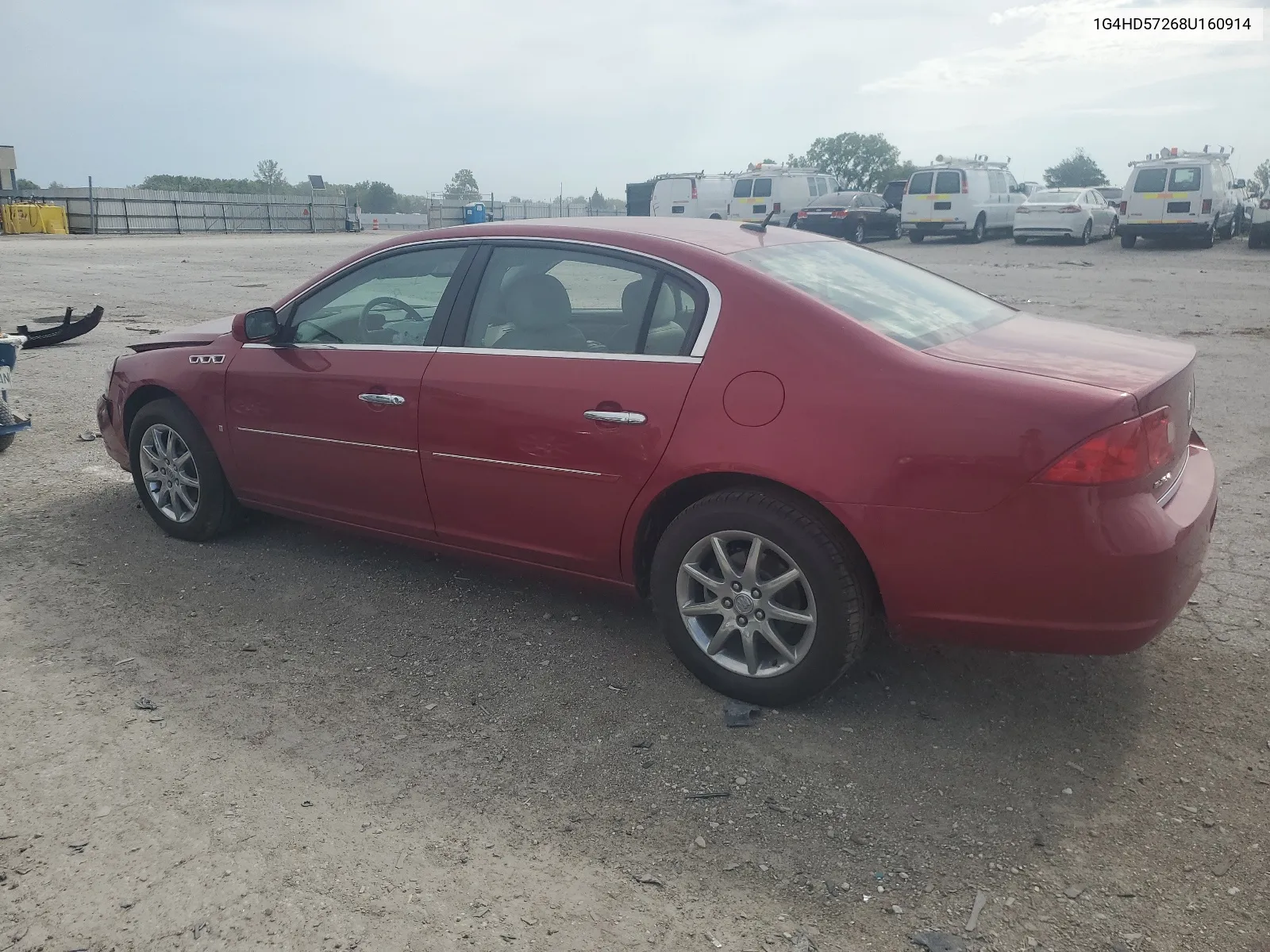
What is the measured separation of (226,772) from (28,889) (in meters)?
0.62

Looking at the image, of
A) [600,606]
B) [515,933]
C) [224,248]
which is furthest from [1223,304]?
[224,248]

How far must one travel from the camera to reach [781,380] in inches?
131

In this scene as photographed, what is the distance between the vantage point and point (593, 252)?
3947 millimetres

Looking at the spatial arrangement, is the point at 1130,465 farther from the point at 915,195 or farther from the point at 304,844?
the point at 915,195

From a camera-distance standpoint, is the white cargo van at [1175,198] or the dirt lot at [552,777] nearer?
the dirt lot at [552,777]

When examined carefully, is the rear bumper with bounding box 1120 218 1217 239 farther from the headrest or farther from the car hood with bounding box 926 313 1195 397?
the headrest

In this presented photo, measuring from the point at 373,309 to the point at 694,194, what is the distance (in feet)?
96.1

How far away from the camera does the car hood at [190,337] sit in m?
5.13

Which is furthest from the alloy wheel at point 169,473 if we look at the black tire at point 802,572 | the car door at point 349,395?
the black tire at point 802,572

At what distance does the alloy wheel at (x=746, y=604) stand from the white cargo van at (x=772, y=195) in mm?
28689

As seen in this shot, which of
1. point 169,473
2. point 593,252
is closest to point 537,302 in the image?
point 593,252

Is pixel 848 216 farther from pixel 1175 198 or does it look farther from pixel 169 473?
pixel 169 473

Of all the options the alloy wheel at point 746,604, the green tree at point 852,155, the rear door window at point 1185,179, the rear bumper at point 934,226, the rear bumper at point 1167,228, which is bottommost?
the alloy wheel at point 746,604

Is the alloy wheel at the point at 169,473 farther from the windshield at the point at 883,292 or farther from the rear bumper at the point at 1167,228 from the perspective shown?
the rear bumper at the point at 1167,228
